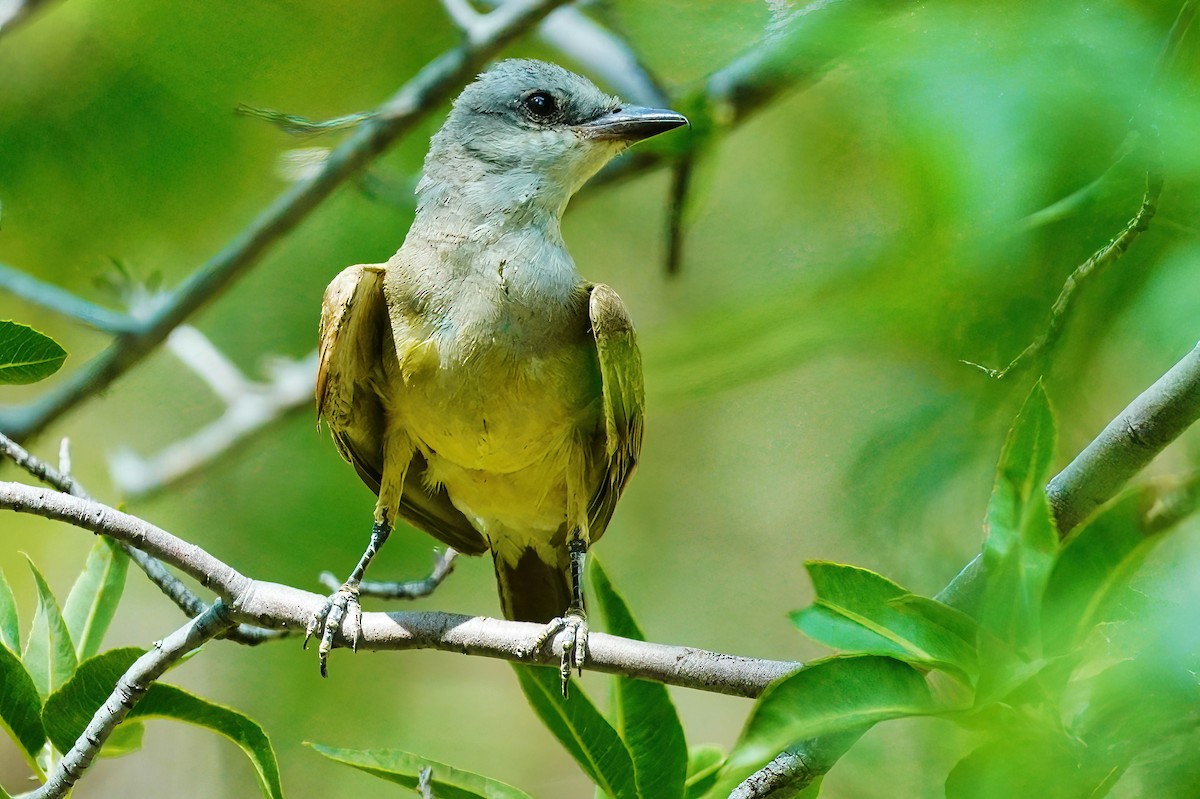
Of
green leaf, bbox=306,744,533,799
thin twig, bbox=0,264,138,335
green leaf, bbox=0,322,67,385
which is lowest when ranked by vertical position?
green leaf, bbox=306,744,533,799

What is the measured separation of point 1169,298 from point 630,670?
1.24 metres

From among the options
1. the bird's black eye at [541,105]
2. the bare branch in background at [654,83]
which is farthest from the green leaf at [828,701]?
the bird's black eye at [541,105]

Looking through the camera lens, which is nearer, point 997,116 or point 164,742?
point 997,116

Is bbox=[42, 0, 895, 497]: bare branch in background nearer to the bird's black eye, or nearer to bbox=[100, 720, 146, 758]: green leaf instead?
the bird's black eye

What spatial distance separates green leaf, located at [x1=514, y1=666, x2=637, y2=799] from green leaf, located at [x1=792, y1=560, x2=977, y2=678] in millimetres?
563

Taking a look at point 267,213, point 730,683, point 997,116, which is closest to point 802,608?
point 730,683

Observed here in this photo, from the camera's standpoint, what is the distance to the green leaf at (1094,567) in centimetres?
133

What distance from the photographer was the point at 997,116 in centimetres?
153

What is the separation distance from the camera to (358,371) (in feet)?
10.6

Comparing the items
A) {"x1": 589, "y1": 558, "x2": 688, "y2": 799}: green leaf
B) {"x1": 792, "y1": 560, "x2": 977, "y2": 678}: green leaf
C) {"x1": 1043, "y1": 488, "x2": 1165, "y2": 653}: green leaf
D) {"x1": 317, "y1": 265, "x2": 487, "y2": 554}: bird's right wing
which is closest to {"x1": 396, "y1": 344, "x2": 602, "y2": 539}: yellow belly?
{"x1": 317, "y1": 265, "x2": 487, "y2": 554}: bird's right wing

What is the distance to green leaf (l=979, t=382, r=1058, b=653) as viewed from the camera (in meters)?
1.50

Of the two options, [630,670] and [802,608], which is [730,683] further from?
[802,608]

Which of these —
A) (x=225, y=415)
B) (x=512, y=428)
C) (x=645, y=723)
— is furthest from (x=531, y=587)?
(x=225, y=415)

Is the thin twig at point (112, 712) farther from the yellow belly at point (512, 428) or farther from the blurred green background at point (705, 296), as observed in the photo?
the blurred green background at point (705, 296)
